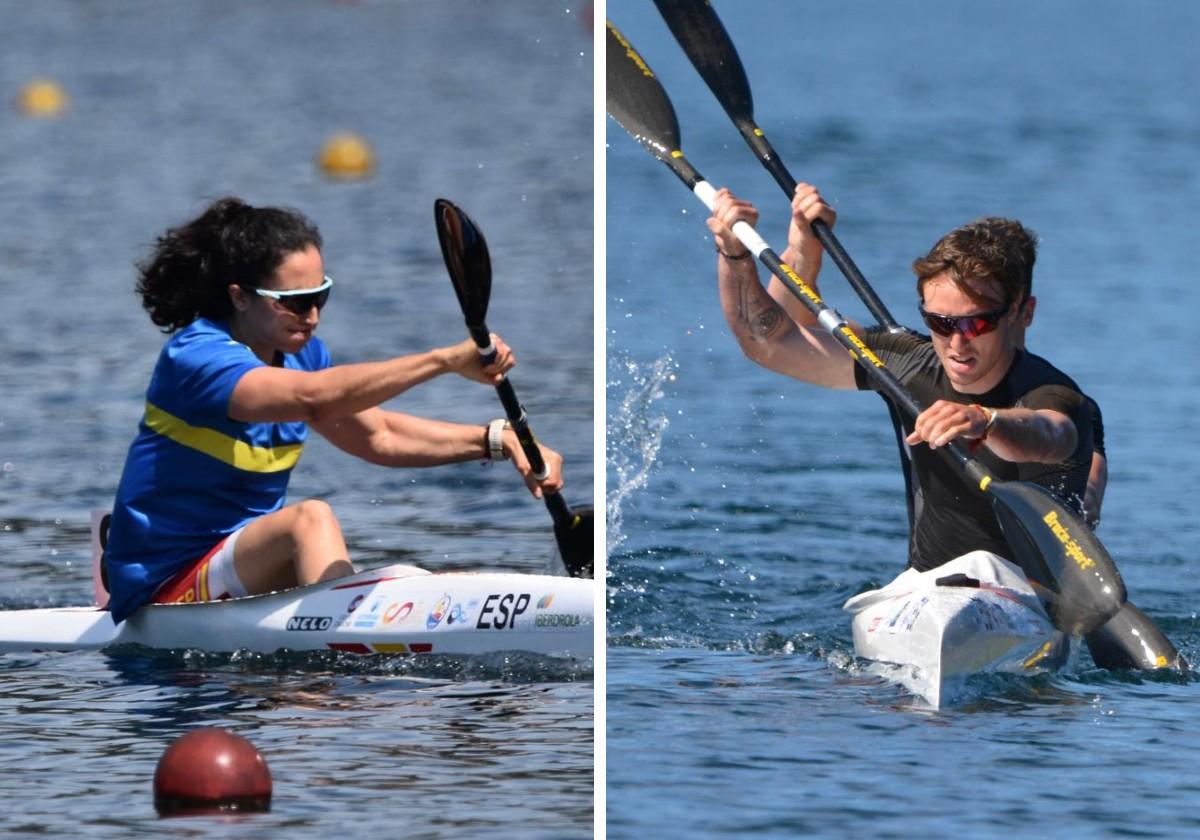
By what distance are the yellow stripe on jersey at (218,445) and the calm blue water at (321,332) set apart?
54cm

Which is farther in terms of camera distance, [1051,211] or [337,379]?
[1051,211]

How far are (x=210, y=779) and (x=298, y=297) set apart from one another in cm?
187

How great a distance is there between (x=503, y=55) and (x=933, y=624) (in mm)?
16419

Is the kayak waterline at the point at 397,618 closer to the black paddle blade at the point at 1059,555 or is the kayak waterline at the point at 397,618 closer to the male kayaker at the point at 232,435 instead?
the male kayaker at the point at 232,435

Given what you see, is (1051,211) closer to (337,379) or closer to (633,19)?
(633,19)

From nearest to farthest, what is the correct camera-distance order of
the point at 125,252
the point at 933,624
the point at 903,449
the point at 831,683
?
the point at 933,624
the point at 831,683
the point at 903,449
the point at 125,252

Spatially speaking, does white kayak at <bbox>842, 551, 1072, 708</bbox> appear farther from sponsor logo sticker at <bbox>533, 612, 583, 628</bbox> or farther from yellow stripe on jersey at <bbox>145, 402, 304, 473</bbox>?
yellow stripe on jersey at <bbox>145, 402, 304, 473</bbox>

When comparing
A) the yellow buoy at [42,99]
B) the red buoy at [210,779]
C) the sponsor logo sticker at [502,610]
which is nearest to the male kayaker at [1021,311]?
the sponsor logo sticker at [502,610]

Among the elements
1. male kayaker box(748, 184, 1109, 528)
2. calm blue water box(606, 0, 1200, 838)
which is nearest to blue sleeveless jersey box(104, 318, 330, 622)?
calm blue water box(606, 0, 1200, 838)

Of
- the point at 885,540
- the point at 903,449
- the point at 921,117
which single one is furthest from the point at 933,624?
the point at 921,117

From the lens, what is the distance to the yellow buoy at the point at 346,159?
1764 centimetres

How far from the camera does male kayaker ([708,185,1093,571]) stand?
22.3 ft

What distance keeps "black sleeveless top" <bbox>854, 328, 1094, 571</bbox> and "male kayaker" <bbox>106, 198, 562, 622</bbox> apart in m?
1.01

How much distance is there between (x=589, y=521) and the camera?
762 cm
